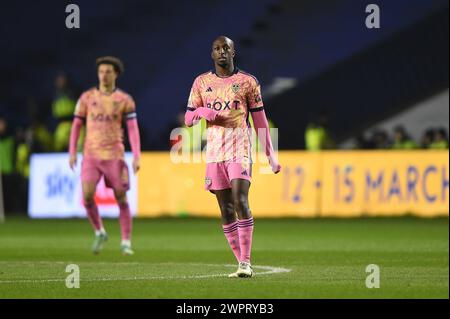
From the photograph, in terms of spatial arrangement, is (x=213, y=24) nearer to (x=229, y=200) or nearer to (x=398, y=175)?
(x=398, y=175)

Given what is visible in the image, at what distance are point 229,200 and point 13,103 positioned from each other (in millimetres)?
20832

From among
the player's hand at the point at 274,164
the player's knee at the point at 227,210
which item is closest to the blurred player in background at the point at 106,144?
the player's knee at the point at 227,210

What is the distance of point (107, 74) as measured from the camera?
14484 mm

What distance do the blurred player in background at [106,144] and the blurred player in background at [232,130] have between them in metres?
3.72

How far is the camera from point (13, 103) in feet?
102

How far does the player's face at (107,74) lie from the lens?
14.4 m

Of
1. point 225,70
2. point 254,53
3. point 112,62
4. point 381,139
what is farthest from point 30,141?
point 225,70

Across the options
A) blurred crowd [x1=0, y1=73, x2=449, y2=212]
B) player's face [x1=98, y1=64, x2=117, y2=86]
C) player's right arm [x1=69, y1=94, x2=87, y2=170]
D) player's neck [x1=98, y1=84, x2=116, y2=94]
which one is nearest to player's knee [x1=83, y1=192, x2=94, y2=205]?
player's right arm [x1=69, y1=94, x2=87, y2=170]

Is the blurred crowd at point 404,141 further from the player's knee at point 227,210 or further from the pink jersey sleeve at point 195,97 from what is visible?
the pink jersey sleeve at point 195,97

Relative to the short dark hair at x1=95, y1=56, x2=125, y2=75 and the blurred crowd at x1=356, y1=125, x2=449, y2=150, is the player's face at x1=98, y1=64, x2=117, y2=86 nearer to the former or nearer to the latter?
the short dark hair at x1=95, y1=56, x2=125, y2=75

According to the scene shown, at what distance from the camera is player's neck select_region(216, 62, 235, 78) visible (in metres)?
10.8

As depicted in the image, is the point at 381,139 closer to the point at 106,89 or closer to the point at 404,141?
the point at 404,141

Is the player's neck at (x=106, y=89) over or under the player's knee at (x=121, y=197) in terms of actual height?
over
